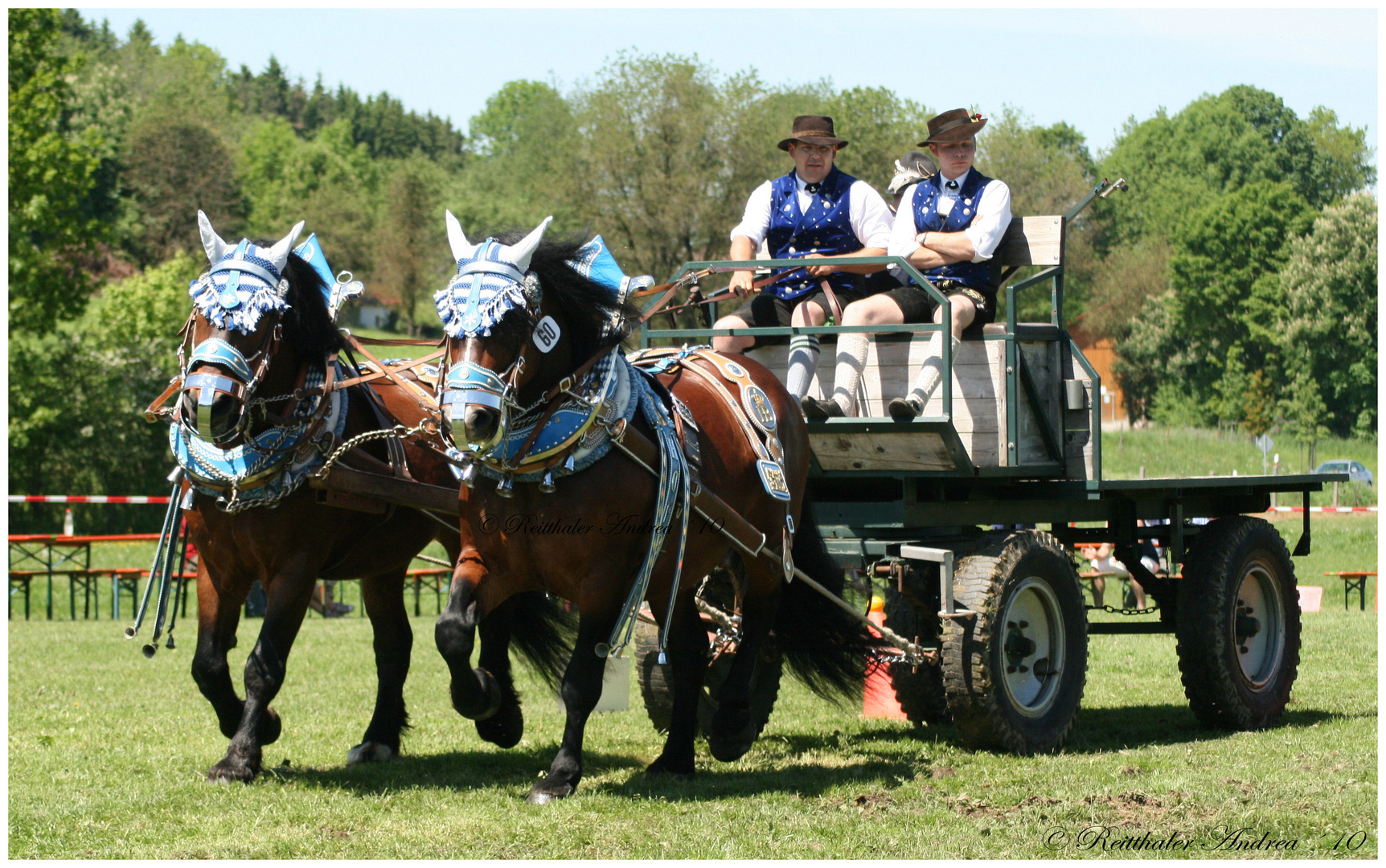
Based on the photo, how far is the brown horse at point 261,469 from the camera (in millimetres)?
5441

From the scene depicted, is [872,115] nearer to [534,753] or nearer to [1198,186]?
[1198,186]

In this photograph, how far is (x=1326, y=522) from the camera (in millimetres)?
21719

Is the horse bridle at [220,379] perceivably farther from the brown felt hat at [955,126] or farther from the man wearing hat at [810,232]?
the brown felt hat at [955,126]

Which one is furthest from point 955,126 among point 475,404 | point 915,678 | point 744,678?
point 475,404

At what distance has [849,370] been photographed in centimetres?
684

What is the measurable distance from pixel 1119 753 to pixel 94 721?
17.6 ft

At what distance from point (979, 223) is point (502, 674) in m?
3.08

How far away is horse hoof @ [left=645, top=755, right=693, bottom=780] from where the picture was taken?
Answer: 19.6 ft

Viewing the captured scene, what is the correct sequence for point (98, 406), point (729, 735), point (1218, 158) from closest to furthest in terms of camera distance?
point (729, 735)
point (98, 406)
point (1218, 158)

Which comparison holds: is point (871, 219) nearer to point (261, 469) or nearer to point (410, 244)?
point (261, 469)

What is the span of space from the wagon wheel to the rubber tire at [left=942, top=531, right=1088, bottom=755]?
36.3 inches

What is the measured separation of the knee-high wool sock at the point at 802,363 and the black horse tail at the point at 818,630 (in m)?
0.55

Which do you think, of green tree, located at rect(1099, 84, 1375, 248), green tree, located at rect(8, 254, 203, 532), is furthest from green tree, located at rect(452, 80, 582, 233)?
green tree, located at rect(1099, 84, 1375, 248)

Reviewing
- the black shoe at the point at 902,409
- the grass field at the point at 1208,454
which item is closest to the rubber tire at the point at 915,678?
the black shoe at the point at 902,409
